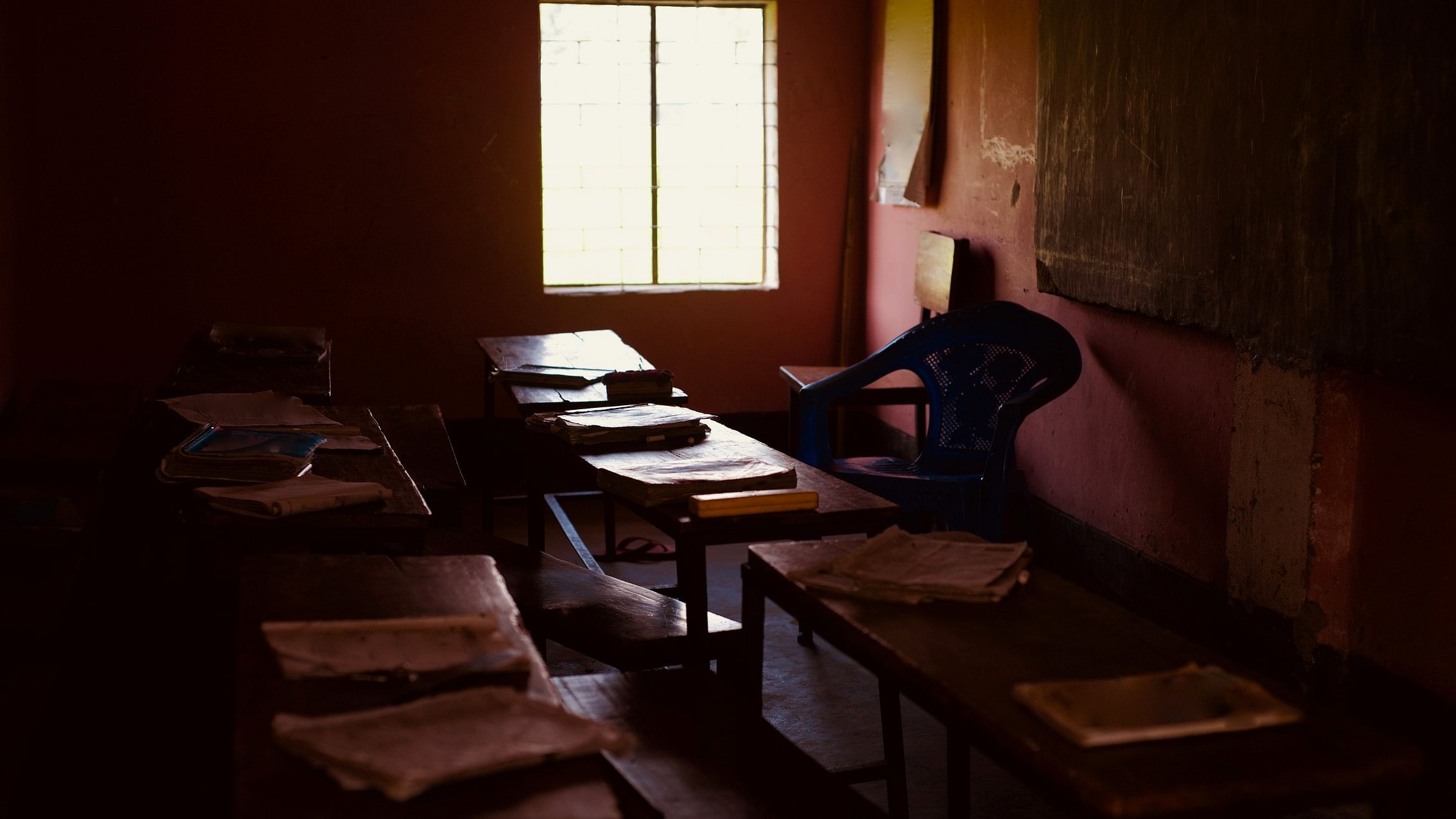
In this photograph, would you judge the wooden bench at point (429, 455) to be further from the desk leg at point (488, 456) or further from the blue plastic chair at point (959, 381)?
the blue plastic chair at point (959, 381)

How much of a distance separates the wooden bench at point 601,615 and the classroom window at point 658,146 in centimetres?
314

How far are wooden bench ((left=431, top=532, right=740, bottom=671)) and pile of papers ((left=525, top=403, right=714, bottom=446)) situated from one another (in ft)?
1.16

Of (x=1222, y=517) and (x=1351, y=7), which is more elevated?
(x=1351, y=7)

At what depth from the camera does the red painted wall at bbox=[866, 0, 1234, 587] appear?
146 inches

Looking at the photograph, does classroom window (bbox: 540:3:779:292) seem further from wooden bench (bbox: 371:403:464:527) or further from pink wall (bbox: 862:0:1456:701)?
wooden bench (bbox: 371:403:464:527)

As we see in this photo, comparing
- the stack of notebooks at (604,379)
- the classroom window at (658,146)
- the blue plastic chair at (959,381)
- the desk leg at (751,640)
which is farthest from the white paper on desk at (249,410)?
the classroom window at (658,146)

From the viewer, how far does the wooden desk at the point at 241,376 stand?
3.98 meters

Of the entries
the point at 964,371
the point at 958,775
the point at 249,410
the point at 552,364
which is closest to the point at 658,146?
the point at 552,364

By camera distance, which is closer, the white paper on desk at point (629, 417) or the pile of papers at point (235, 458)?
the pile of papers at point (235, 458)

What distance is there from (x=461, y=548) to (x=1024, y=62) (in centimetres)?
261

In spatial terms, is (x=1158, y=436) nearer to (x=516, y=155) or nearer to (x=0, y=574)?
(x=0, y=574)

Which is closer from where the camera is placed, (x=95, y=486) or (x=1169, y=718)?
(x=1169, y=718)

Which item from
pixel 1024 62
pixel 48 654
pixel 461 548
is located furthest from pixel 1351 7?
pixel 48 654

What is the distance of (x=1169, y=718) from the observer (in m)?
1.57
